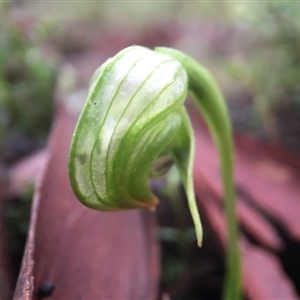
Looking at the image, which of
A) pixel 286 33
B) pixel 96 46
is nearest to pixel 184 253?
pixel 286 33

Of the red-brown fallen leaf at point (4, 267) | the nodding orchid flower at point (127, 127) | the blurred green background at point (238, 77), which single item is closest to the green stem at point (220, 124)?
the nodding orchid flower at point (127, 127)

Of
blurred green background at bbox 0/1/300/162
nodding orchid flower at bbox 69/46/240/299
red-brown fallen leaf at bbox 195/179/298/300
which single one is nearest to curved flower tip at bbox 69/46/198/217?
nodding orchid flower at bbox 69/46/240/299

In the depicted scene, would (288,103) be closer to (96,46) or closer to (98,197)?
(98,197)

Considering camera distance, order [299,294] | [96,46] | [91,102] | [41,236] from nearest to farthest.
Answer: [91,102] → [41,236] → [299,294] → [96,46]

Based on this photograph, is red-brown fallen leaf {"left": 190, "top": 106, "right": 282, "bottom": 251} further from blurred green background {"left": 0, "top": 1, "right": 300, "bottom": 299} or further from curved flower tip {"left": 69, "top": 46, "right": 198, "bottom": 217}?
curved flower tip {"left": 69, "top": 46, "right": 198, "bottom": 217}

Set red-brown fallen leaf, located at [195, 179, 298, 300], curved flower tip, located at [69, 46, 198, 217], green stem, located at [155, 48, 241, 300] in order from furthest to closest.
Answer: red-brown fallen leaf, located at [195, 179, 298, 300], green stem, located at [155, 48, 241, 300], curved flower tip, located at [69, 46, 198, 217]
